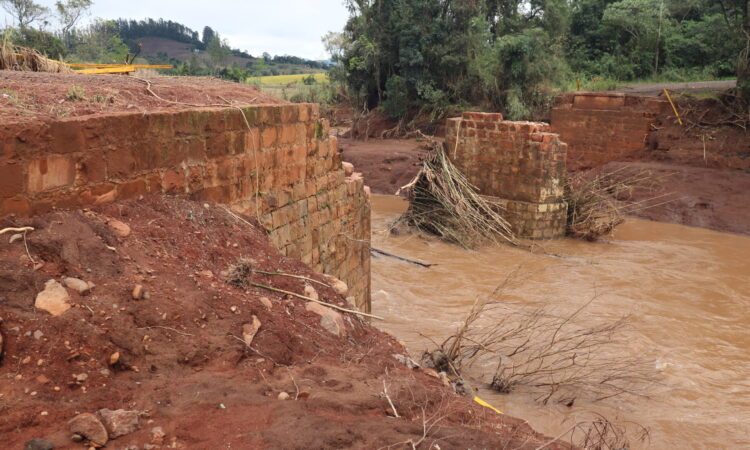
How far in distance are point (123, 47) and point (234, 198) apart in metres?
29.1

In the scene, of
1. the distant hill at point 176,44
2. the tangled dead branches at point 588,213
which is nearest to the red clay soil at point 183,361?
the tangled dead branches at point 588,213

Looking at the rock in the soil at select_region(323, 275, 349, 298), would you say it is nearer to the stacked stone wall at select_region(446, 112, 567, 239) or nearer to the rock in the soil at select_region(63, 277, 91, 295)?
the rock in the soil at select_region(63, 277, 91, 295)

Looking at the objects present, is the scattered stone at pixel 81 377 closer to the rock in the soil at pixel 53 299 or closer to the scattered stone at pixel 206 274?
the rock in the soil at pixel 53 299

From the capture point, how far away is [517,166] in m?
12.2

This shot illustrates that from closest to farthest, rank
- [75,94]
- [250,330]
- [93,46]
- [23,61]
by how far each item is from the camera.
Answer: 1. [250,330]
2. [75,94]
3. [23,61]
4. [93,46]

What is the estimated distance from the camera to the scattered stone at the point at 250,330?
321 cm

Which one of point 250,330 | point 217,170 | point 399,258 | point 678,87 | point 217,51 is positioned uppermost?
point 217,51

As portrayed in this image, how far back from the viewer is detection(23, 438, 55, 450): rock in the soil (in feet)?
7.00

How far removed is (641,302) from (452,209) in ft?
14.3

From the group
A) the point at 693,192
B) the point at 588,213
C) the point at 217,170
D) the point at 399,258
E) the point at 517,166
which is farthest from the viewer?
the point at 693,192

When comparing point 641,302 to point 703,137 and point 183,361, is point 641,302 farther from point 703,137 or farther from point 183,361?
point 703,137

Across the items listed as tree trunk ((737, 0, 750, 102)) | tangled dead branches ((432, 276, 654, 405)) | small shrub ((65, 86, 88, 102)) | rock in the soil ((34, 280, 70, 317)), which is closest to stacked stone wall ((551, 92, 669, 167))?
tree trunk ((737, 0, 750, 102))

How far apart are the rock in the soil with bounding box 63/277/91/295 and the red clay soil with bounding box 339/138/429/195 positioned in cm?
1487

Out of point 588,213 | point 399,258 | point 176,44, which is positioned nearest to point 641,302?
point 588,213
